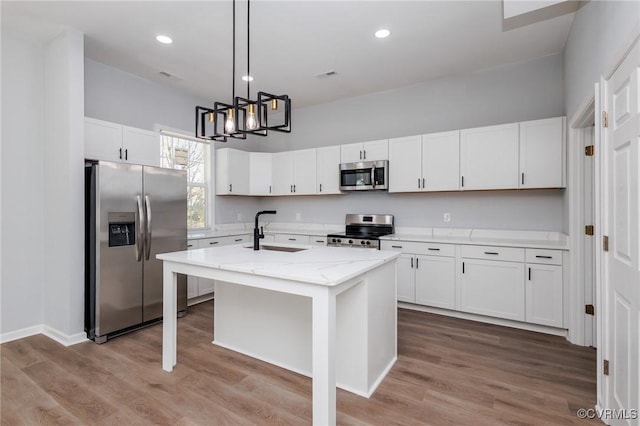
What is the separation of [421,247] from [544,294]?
Result: 1258 mm

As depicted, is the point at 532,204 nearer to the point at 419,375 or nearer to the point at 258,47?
the point at 419,375

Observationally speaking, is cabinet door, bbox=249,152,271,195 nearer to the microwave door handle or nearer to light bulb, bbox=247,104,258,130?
the microwave door handle

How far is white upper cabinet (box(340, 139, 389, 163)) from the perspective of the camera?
4297 millimetres

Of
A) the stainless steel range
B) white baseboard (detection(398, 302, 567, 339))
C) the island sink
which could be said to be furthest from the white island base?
the stainless steel range

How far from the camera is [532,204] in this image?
364 centimetres

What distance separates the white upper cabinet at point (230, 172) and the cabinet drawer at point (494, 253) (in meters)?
3.38

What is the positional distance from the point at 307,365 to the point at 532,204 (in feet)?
10.1

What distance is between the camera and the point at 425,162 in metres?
4.00

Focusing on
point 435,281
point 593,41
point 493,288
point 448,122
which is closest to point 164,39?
point 448,122

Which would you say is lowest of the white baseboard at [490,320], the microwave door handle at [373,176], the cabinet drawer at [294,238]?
the white baseboard at [490,320]

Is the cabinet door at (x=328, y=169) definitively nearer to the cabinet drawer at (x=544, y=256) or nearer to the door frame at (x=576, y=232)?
the cabinet drawer at (x=544, y=256)

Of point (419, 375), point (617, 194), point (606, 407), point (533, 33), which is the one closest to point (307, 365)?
point (419, 375)

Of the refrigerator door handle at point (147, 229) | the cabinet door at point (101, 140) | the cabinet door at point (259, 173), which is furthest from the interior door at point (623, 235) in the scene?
the cabinet door at point (259, 173)

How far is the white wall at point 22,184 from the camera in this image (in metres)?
2.99
